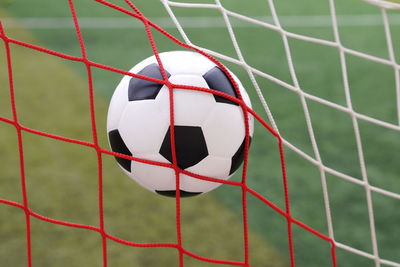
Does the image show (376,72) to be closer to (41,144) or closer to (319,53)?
(319,53)

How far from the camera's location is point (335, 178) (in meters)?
3.07

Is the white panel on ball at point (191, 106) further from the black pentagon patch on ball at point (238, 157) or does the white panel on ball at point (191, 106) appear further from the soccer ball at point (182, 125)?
the black pentagon patch on ball at point (238, 157)

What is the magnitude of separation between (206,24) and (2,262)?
13.2ft

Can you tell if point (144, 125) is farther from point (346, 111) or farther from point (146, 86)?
point (346, 111)

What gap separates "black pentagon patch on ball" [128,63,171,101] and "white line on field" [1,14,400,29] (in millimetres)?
4189

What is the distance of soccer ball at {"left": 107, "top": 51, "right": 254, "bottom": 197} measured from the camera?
58.1 inches

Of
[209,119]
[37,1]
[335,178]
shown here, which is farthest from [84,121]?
[37,1]

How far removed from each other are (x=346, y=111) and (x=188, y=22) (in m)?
4.37

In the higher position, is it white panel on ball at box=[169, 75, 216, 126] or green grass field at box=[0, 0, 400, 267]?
green grass field at box=[0, 0, 400, 267]

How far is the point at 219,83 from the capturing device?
60.5 inches

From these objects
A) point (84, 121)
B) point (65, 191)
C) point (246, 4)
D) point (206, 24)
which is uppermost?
point (246, 4)

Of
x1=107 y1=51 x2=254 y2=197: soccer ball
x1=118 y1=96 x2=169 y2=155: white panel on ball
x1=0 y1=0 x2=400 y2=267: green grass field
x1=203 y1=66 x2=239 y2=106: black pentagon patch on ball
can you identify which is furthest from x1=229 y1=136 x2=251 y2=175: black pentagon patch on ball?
x1=0 y1=0 x2=400 y2=267: green grass field

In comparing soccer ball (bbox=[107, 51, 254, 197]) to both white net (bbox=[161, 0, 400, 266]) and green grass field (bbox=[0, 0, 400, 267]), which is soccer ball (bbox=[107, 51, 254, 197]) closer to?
white net (bbox=[161, 0, 400, 266])

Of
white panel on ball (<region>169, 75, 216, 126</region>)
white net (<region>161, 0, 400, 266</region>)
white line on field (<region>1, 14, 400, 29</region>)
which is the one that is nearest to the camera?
white panel on ball (<region>169, 75, 216, 126</region>)
